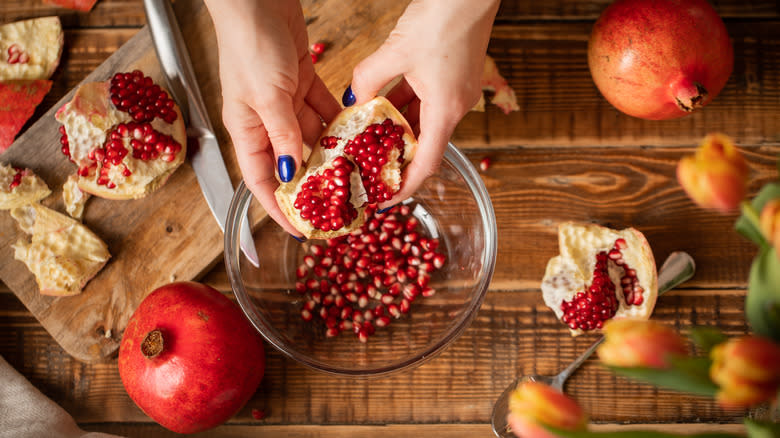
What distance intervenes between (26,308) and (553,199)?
1.55m

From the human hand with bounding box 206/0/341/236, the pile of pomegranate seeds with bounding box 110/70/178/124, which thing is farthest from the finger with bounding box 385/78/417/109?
the pile of pomegranate seeds with bounding box 110/70/178/124

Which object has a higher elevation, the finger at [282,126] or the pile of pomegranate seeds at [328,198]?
the finger at [282,126]

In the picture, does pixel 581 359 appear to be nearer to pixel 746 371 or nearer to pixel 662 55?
pixel 662 55

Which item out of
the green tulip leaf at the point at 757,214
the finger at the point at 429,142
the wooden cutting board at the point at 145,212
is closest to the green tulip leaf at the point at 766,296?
the green tulip leaf at the point at 757,214

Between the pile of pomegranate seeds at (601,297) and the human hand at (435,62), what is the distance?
1.79 ft

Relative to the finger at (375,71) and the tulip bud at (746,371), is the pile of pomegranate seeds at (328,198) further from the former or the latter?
the tulip bud at (746,371)

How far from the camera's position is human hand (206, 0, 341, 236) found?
3.68 feet

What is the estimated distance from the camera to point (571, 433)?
1.67 feet

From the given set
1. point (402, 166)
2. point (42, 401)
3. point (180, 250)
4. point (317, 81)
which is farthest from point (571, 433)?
point (42, 401)

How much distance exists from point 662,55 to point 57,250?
1.64 m

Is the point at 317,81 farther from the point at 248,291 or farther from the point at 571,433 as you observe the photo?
the point at 571,433

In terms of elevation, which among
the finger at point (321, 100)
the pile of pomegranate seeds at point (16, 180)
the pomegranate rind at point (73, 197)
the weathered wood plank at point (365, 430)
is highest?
the finger at point (321, 100)

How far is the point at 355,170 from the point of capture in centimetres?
123

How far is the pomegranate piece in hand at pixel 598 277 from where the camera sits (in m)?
1.45
